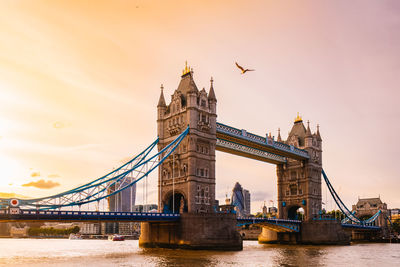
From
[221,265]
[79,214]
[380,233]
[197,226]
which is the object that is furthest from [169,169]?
[380,233]

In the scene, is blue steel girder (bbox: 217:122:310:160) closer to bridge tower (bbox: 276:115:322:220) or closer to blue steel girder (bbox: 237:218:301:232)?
bridge tower (bbox: 276:115:322:220)

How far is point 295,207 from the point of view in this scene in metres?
92.8

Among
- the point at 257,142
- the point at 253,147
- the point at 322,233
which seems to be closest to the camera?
the point at 257,142

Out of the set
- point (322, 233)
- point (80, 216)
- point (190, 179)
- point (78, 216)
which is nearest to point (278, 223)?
point (322, 233)

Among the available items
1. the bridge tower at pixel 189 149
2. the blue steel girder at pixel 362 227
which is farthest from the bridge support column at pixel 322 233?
the bridge tower at pixel 189 149

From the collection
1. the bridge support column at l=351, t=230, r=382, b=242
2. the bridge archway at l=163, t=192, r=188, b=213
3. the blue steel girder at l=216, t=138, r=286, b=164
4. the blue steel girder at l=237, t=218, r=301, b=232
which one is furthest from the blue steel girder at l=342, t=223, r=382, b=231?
the bridge archway at l=163, t=192, r=188, b=213

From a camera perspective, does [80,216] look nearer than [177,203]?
Yes

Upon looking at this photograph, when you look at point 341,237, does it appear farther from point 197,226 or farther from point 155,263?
point 155,263

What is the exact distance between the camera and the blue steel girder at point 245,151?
235 feet

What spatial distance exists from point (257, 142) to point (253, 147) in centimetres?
221

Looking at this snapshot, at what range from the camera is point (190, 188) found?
6075 centimetres

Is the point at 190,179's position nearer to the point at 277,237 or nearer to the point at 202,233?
the point at 202,233

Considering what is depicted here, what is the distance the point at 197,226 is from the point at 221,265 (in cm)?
1679

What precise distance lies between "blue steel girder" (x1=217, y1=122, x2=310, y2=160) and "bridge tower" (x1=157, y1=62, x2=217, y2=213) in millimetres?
4589
